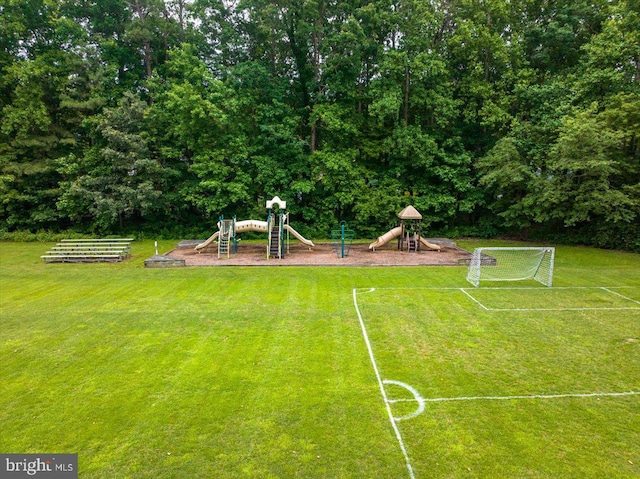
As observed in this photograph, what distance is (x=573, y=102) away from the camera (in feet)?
68.3

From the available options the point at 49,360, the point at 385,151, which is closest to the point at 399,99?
the point at 385,151

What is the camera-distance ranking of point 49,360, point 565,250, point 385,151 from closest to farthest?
point 49,360 → point 565,250 → point 385,151

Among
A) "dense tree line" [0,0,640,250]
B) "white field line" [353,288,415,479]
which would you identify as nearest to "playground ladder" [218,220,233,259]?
"dense tree line" [0,0,640,250]

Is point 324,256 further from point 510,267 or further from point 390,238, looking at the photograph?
point 510,267

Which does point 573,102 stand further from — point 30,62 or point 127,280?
point 30,62

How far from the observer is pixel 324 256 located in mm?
18422

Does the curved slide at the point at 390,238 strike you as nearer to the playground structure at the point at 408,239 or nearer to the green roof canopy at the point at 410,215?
the playground structure at the point at 408,239

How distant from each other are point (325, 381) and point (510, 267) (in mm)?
12467

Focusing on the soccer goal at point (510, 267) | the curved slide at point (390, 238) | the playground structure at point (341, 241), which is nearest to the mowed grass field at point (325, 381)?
the soccer goal at point (510, 267)

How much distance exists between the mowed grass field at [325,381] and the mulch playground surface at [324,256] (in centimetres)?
419

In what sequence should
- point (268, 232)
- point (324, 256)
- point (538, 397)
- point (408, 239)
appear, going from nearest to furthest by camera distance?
point (538, 397) → point (324, 256) → point (268, 232) → point (408, 239)

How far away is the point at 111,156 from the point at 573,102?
26.7 m

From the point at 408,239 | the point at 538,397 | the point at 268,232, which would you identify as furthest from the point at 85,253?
the point at 538,397

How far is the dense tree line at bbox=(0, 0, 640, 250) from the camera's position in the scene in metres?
22.2
